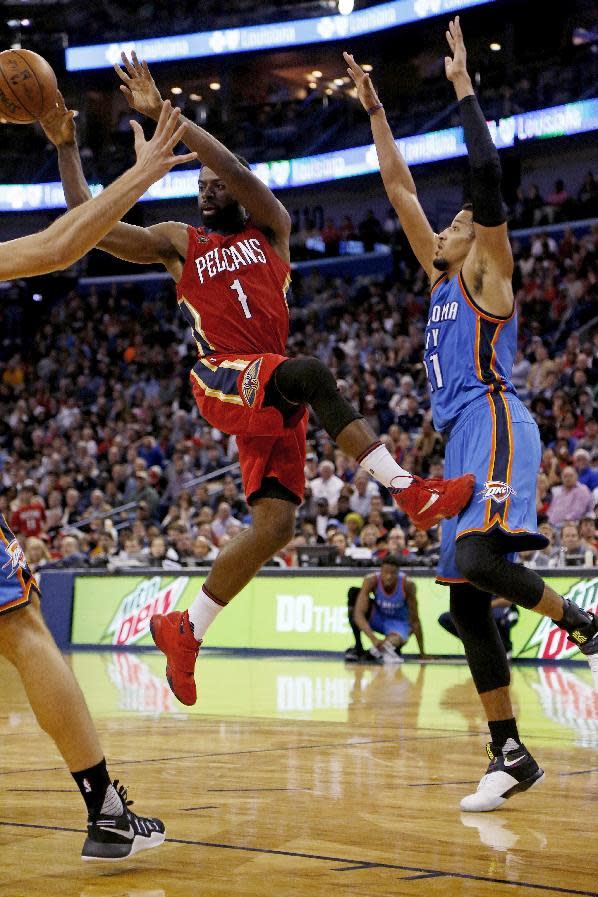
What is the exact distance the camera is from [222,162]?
5480mm

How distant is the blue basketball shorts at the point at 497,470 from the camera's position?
4.89m

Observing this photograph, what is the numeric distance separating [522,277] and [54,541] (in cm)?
1021

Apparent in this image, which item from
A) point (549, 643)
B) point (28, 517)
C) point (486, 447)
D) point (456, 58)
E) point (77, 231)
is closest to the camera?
point (77, 231)

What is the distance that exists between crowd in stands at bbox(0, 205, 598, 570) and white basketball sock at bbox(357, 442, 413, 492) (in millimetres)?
8346

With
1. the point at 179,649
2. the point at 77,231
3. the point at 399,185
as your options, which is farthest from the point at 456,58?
the point at 179,649

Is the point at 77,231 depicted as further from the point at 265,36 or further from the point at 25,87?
the point at 265,36

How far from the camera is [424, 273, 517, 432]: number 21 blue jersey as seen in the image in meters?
5.22

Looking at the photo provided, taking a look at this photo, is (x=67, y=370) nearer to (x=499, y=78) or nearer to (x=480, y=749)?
→ (x=499, y=78)

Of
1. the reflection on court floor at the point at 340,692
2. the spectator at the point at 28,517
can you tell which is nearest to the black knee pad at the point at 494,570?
the reflection on court floor at the point at 340,692

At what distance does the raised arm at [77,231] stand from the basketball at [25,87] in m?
1.05

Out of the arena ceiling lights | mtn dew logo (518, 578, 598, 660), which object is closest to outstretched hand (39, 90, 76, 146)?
mtn dew logo (518, 578, 598, 660)

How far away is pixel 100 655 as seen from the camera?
15398 mm

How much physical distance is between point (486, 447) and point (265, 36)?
98.3 ft

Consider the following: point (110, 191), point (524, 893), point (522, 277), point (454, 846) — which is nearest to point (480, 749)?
point (454, 846)
